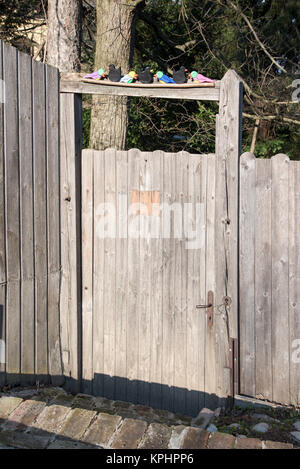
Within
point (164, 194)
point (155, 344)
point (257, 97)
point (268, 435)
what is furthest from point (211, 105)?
point (268, 435)

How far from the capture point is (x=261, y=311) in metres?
3.64

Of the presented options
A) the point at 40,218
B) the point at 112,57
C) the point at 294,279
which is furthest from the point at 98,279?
the point at 112,57

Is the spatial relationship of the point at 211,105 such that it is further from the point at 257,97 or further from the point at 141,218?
the point at 141,218

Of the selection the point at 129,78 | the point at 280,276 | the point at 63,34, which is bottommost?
the point at 280,276

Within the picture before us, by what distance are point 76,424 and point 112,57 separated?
15.2 feet

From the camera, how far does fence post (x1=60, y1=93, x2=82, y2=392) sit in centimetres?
389

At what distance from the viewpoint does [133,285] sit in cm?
391

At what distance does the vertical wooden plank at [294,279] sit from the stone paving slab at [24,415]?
72.5 inches

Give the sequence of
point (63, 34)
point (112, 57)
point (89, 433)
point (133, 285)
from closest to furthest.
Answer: point (89, 433)
point (133, 285)
point (63, 34)
point (112, 57)

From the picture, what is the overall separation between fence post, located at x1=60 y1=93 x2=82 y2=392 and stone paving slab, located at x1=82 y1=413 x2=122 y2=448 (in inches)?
45.9

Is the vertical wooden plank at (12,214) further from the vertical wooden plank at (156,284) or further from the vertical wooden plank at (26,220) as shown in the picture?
the vertical wooden plank at (156,284)

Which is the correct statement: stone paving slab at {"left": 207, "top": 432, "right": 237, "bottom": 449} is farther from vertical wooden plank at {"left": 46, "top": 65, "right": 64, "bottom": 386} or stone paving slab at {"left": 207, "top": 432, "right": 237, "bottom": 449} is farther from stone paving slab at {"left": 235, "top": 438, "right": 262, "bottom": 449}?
vertical wooden plank at {"left": 46, "top": 65, "right": 64, "bottom": 386}

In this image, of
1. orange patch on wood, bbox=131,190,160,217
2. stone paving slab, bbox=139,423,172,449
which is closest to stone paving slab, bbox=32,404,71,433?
stone paving slab, bbox=139,423,172,449

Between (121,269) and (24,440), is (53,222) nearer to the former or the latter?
(121,269)
